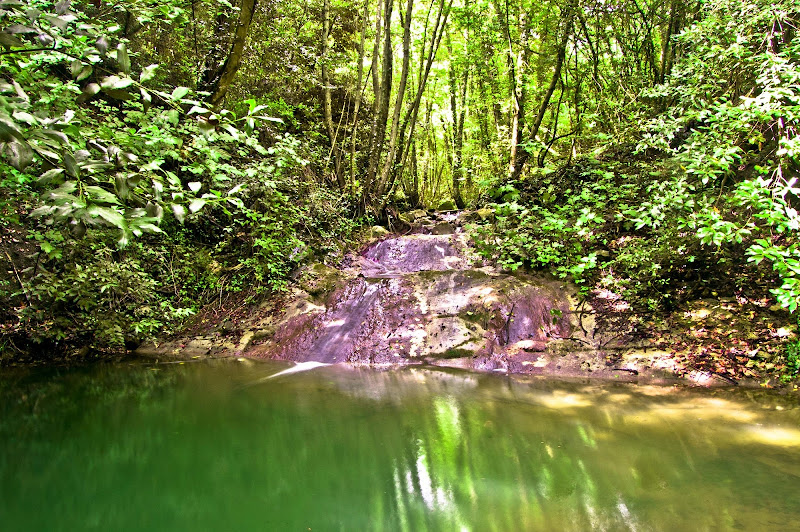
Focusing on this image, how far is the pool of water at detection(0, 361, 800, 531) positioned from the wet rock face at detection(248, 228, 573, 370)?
3.75 feet

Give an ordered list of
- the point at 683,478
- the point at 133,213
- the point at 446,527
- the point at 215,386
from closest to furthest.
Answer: the point at 133,213, the point at 446,527, the point at 683,478, the point at 215,386

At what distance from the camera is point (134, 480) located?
2.96 metres

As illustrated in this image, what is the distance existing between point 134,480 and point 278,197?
5756mm

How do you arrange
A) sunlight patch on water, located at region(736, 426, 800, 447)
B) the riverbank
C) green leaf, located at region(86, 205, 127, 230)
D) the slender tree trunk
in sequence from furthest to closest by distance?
the slender tree trunk, the riverbank, sunlight patch on water, located at region(736, 426, 800, 447), green leaf, located at region(86, 205, 127, 230)

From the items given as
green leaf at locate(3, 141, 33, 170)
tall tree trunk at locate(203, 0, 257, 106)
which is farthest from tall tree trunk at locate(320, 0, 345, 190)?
green leaf at locate(3, 141, 33, 170)

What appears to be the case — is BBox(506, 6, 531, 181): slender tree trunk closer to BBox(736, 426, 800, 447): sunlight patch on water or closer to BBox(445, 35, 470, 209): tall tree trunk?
BBox(445, 35, 470, 209): tall tree trunk

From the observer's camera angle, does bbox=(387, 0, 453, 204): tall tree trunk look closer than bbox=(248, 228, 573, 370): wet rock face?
No

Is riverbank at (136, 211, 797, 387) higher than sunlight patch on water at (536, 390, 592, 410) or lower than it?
higher

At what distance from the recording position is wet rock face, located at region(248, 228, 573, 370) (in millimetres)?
6176

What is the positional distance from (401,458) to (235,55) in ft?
19.2

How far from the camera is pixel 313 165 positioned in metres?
11.4

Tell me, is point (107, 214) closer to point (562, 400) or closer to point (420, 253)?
point (562, 400)

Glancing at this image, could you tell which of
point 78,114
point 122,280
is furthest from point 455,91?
point 78,114

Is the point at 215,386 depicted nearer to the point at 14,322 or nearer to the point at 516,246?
the point at 14,322
